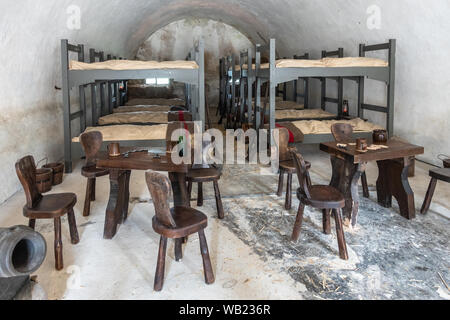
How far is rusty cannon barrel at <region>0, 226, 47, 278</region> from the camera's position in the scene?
6.32 ft

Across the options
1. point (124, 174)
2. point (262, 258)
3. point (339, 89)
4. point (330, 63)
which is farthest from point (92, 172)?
point (339, 89)

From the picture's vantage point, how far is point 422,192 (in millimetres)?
5047

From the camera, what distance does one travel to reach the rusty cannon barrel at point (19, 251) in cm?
193

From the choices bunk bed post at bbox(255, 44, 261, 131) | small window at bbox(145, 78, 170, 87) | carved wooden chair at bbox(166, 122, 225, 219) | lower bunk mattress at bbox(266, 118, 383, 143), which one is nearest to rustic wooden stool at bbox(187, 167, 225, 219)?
carved wooden chair at bbox(166, 122, 225, 219)

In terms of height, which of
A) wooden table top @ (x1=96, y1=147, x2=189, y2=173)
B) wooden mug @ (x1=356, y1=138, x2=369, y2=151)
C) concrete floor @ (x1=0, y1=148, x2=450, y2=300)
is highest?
wooden mug @ (x1=356, y1=138, x2=369, y2=151)

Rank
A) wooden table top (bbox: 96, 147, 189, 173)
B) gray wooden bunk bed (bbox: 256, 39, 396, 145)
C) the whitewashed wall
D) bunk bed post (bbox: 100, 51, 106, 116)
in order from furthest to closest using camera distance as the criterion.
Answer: bunk bed post (bbox: 100, 51, 106, 116), gray wooden bunk bed (bbox: 256, 39, 396, 145), the whitewashed wall, wooden table top (bbox: 96, 147, 189, 173)

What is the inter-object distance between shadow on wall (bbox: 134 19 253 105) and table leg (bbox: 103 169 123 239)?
467 inches

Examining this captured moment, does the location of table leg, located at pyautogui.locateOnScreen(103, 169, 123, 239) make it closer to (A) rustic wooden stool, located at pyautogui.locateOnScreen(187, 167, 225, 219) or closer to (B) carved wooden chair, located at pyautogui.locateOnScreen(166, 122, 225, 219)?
(B) carved wooden chair, located at pyautogui.locateOnScreen(166, 122, 225, 219)

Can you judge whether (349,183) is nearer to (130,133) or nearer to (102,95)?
(130,133)

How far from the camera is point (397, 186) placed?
4309mm

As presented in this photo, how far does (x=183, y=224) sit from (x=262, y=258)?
0.82 metres

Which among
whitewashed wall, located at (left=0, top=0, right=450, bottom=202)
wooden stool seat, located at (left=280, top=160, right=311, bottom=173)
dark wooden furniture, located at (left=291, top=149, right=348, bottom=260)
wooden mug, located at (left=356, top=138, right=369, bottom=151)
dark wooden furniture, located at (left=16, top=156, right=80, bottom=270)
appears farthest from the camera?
whitewashed wall, located at (left=0, top=0, right=450, bottom=202)
